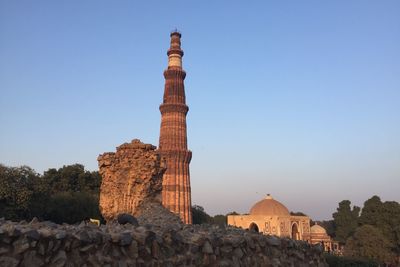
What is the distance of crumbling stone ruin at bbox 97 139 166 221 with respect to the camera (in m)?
10.3

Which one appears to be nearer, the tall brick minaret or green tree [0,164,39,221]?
A: green tree [0,164,39,221]

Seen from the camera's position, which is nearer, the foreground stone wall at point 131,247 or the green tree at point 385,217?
the foreground stone wall at point 131,247

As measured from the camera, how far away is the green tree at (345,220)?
141 feet

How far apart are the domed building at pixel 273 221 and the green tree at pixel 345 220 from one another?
3.44 metres

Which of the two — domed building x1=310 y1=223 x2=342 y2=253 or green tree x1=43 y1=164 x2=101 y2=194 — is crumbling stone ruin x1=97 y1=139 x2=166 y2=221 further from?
domed building x1=310 y1=223 x2=342 y2=253

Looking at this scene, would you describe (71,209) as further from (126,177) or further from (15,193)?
(126,177)

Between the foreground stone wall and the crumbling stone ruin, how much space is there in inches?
181

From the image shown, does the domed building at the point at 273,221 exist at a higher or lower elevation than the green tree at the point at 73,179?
lower

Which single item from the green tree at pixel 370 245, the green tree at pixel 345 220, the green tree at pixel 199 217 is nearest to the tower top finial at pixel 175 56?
the green tree at pixel 199 217

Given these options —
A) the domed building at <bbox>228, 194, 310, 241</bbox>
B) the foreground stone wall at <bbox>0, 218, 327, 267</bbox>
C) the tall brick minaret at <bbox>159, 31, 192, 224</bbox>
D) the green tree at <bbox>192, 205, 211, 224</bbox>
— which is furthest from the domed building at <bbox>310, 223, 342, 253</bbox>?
the foreground stone wall at <bbox>0, 218, 327, 267</bbox>

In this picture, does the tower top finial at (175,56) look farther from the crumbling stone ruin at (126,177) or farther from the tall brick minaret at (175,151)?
the crumbling stone ruin at (126,177)

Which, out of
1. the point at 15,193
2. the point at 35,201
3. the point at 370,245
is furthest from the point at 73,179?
the point at 370,245

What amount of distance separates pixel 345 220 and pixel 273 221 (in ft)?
28.8

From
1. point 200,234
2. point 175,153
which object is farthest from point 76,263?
point 175,153
